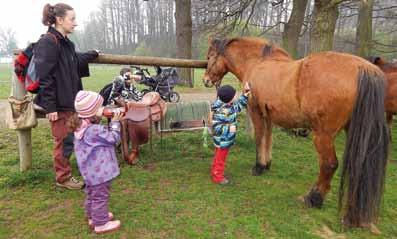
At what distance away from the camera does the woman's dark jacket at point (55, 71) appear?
115 inches

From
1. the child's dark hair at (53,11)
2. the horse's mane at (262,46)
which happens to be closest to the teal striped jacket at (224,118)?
the horse's mane at (262,46)

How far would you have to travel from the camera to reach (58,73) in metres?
3.06

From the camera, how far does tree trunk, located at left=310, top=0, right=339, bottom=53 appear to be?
5.81 m

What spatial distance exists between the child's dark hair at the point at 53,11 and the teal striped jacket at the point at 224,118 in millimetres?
1817

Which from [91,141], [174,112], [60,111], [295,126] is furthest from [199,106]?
[91,141]

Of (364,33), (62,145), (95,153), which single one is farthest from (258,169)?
(364,33)

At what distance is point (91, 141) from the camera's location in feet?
8.06

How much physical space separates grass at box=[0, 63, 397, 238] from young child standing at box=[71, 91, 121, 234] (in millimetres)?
246

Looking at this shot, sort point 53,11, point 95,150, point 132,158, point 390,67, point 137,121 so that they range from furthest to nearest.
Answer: point 390,67 → point 132,158 → point 137,121 → point 53,11 → point 95,150

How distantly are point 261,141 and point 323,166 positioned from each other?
1.07m

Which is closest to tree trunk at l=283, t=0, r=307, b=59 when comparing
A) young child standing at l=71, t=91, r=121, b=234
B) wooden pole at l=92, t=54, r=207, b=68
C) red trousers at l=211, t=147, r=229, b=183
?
wooden pole at l=92, t=54, r=207, b=68

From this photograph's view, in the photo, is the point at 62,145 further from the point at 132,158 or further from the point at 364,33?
the point at 364,33

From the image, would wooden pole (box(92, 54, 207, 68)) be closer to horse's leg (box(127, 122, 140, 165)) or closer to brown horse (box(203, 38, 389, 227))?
horse's leg (box(127, 122, 140, 165))

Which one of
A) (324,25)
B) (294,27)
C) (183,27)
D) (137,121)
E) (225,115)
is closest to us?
(225,115)
